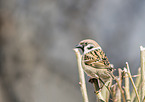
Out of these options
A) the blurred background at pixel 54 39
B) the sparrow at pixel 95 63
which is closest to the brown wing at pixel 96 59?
the sparrow at pixel 95 63

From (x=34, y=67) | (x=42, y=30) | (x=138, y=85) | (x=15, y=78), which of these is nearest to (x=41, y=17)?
(x=42, y=30)

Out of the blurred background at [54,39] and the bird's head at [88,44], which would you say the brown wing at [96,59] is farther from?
the blurred background at [54,39]

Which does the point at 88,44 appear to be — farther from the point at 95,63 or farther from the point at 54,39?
the point at 54,39

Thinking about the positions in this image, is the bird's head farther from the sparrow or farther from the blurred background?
the blurred background

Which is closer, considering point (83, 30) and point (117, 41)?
point (117, 41)

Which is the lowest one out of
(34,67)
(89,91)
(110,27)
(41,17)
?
(89,91)

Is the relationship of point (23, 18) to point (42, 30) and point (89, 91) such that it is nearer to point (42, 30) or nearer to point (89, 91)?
point (42, 30)

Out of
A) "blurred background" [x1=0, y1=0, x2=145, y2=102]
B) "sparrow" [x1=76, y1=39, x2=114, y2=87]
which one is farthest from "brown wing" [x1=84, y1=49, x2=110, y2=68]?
"blurred background" [x1=0, y1=0, x2=145, y2=102]

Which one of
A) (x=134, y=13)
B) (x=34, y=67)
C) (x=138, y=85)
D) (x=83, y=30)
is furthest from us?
(x=34, y=67)
